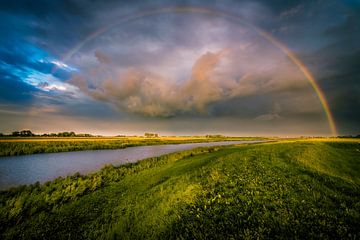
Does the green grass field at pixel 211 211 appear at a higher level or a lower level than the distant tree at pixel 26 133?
lower

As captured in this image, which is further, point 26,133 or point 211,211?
point 26,133

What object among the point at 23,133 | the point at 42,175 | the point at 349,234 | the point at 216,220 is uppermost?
the point at 23,133

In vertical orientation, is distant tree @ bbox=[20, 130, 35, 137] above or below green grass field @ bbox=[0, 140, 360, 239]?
above

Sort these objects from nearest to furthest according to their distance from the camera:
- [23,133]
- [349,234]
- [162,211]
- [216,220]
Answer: [349,234] < [216,220] < [162,211] < [23,133]

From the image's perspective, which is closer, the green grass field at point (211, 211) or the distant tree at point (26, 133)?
the green grass field at point (211, 211)

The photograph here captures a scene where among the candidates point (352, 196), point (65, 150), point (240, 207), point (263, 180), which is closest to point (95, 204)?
point (240, 207)

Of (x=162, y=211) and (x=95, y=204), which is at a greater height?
(x=162, y=211)

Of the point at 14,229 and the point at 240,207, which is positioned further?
the point at 14,229

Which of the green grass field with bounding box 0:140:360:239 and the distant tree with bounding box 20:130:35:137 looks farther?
the distant tree with bounding box 20:130:35:137

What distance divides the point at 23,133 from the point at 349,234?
18352cm

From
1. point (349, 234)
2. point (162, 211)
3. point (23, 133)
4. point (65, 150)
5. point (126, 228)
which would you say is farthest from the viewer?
point (23, 133)

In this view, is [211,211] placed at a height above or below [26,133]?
below

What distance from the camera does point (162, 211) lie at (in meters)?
9.27

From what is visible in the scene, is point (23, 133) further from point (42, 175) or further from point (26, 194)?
point (26, 194)
